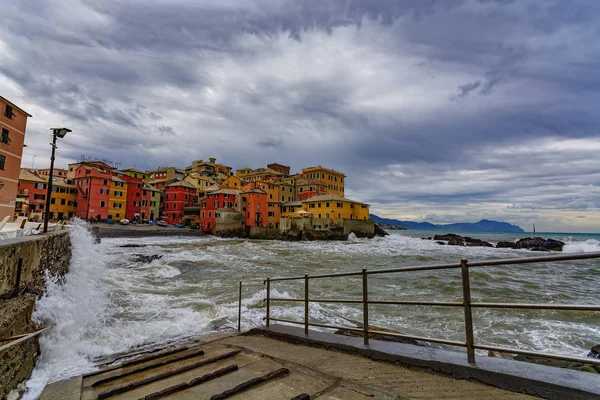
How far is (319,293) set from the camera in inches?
500

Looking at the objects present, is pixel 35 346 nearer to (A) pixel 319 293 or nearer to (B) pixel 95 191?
(A) pixel 319 293

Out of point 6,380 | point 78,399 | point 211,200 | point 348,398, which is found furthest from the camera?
point 211,200

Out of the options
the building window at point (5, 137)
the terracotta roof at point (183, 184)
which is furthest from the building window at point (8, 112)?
the terracotta roof at point (183, 184)

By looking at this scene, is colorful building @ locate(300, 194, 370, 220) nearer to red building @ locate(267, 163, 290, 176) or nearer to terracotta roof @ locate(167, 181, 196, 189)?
terracotta roof @ locate(167, 181, 196, 189)

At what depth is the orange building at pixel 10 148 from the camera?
22.3 meters

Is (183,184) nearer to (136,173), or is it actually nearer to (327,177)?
(136,173)

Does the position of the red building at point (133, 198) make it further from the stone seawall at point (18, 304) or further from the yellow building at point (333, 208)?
the stone seawall at point (18, 304)

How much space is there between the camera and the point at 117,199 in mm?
57781

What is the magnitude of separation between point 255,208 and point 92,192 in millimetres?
27879

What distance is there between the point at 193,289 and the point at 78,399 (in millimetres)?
10556

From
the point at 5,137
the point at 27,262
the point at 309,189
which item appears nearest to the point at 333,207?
the point at 309,189

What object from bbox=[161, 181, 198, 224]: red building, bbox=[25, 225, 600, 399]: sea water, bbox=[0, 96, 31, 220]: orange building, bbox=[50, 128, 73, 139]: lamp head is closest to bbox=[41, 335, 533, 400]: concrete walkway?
bbox=[25, 225, 600, 399]: sea water

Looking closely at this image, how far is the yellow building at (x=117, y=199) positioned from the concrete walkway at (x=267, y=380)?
6113cm

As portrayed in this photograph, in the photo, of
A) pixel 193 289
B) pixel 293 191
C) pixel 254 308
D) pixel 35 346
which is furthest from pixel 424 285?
pixel 293 191
